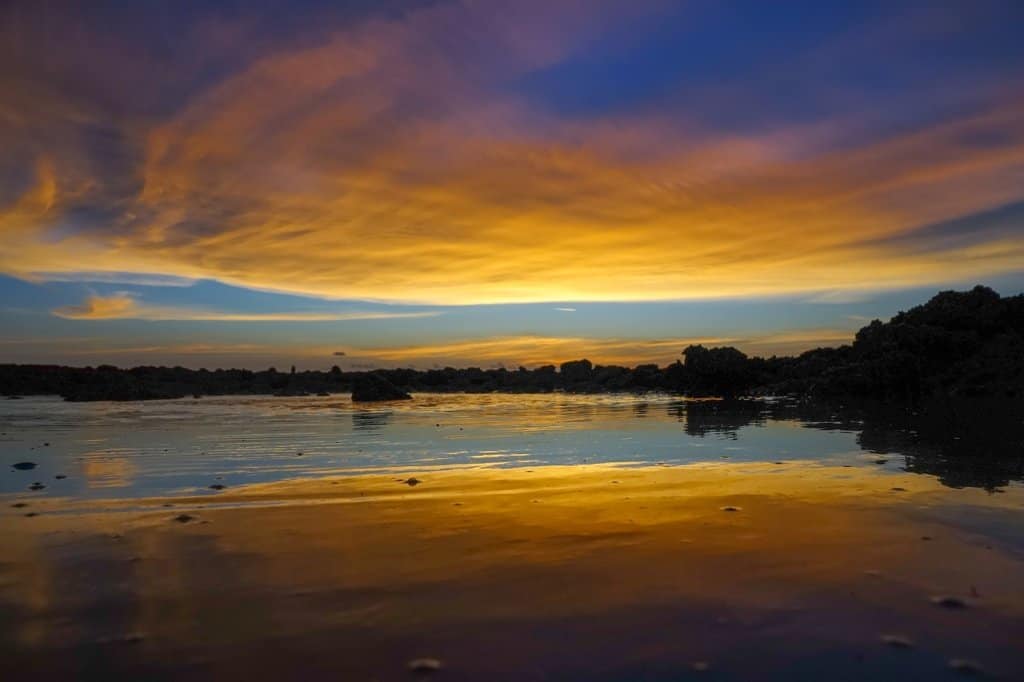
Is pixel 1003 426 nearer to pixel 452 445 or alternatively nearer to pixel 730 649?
pixel 452 445

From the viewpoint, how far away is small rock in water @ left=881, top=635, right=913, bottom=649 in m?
3.24

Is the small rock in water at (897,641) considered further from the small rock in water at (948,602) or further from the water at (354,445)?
the water at (354,445)

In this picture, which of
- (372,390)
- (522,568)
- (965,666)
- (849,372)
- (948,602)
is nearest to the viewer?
(965,666)

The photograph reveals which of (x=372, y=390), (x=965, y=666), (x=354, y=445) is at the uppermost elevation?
(x=372, y=390)

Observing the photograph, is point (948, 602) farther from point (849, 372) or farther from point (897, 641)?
point (849, 372)

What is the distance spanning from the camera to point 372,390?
30141 mm

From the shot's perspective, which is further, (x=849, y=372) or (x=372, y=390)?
(x=372, y=390)

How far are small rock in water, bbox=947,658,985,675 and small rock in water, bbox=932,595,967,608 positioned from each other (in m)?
0.71

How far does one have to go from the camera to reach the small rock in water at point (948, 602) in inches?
146

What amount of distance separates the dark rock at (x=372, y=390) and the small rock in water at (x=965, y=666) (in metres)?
27.7

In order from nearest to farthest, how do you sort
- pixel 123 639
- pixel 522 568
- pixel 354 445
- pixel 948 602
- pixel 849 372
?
1. pixel 123 639
2. pixel 948 602
3. pixel 522 568
4. pixel 354 445
5. pixel 849 372

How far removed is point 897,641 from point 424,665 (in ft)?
7.40

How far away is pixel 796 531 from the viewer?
541cm

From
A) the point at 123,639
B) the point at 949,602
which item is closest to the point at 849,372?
the point at 949,602
